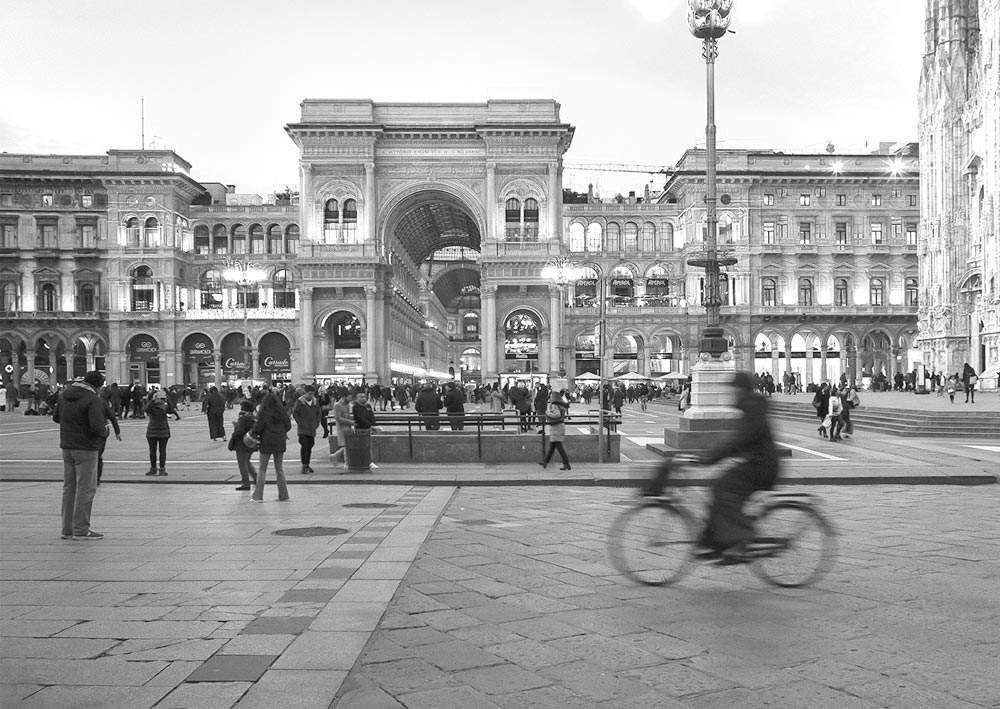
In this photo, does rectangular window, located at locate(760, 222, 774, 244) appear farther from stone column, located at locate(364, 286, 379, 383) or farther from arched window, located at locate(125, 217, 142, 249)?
arched window, located at locate(125, 217, 142, 249)

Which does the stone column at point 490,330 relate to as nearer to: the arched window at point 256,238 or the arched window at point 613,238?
the arched window at point 613,238

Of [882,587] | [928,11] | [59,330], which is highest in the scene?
[928,11]

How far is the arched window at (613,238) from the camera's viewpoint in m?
77.5

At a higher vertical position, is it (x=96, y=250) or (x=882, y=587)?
(x=96, y=250)

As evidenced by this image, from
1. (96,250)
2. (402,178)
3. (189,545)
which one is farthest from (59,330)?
(189,545)

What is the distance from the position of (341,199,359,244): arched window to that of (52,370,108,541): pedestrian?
56222 millimetres

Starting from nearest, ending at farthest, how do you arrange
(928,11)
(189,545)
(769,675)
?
(769,675)
(189,545)
(928,11)

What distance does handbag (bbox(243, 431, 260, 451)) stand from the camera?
13.2m

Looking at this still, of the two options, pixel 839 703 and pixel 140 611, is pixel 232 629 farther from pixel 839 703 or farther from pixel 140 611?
pixel 839 703

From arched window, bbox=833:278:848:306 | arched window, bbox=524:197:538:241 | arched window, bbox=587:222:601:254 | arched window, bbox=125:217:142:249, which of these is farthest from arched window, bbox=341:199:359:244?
arched window, bbox=833:278:848:306

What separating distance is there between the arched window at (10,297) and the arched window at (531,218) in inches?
1587

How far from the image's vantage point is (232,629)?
5.89 meters

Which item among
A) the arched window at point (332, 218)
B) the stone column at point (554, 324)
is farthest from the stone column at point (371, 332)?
the stone column at point (554, 324)

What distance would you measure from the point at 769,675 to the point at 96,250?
247 feet
